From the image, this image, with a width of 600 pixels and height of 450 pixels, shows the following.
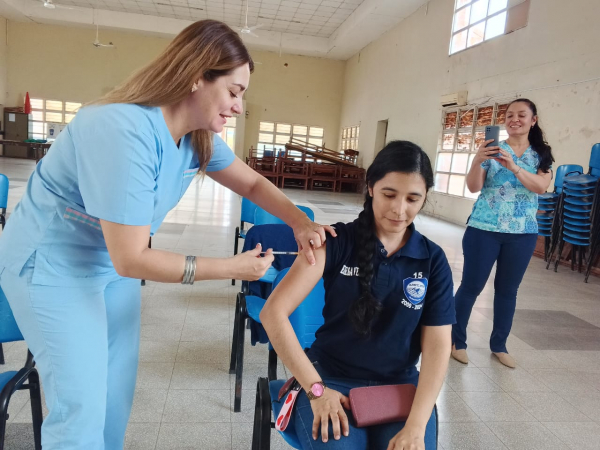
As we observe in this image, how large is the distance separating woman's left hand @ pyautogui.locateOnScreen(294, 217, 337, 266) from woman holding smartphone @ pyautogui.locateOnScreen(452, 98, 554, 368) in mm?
1639

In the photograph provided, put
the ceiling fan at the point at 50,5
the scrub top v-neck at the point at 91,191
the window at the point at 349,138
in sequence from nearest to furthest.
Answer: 1. the scrub top v-neck at the point at 91,191
2. the ceiling fan at the point at 50,5
3. the window at the point at 349,138

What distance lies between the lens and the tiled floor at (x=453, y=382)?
190 cm

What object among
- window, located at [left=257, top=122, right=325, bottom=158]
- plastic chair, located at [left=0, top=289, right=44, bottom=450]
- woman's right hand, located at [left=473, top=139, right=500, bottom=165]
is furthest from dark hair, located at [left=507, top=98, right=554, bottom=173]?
window, located at [left=257, top=122, right=325, bottom=158]

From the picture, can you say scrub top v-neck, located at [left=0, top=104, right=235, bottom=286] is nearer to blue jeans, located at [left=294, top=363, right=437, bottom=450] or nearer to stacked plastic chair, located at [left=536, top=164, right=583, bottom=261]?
blue jeans, located at [left=294, top=363, right=437, bottom=450]

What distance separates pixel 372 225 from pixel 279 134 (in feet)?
57.2

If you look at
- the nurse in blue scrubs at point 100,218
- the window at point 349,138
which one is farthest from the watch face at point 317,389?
the window at point 349,138

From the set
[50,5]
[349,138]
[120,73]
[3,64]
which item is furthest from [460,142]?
[3,64]

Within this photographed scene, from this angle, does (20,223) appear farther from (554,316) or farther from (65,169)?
(554,316)

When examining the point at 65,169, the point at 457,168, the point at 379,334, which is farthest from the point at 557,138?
the point at 65,169

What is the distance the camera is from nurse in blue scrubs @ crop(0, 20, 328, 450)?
949 millimetres

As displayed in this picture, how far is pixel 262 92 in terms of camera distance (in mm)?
17828

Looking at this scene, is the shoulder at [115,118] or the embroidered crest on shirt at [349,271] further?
the embroidered crest on shirt at [349,271]

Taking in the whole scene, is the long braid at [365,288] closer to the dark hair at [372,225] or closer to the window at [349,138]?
the dark hair at [372,225]

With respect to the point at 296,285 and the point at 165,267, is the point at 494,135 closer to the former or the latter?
the point at 296,285
